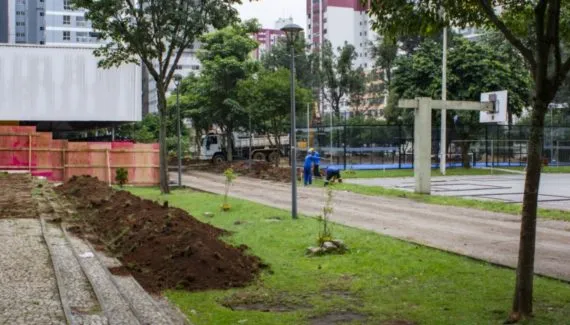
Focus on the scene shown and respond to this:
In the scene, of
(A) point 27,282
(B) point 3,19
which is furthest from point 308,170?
(B) point 3,19

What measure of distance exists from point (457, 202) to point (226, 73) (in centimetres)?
2860

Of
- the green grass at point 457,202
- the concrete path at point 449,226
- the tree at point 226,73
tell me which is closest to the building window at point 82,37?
the tree at point 226,73

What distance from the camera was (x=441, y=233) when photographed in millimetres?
13125

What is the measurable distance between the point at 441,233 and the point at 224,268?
18.6 feet

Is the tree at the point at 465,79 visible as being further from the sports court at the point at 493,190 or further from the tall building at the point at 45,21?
the tall building at the point at 45,21

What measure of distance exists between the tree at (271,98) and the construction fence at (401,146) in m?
1.91

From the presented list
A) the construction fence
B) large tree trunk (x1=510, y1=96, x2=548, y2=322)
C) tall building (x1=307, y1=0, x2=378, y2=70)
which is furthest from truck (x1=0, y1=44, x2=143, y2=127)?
tall building (x1=307, y1=0, x2=378, y2=70)

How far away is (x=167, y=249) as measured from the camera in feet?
33.2

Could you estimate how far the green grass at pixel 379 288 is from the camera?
691 cm

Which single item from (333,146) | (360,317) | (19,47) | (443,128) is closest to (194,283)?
(360,317)

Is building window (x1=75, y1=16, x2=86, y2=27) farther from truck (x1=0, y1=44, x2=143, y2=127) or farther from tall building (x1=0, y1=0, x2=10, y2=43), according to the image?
truck (x1=0, y1=44, x2=143, y2=127)

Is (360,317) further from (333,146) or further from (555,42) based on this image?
(333,146)

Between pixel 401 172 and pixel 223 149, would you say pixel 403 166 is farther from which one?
pixel 223 149

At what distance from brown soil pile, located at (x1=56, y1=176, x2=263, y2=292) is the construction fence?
2441cm
